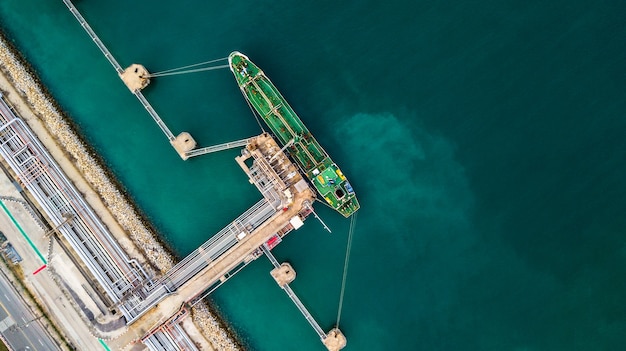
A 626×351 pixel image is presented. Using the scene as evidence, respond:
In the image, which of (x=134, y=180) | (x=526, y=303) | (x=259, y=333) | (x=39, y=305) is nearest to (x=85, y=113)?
(x=134, y=180)

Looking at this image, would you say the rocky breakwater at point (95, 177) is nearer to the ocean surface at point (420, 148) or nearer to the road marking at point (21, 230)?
the ocean surface at point (420, 148)

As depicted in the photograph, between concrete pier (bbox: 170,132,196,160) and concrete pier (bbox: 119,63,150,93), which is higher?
concrete pier (bbox: 119,63,150,93)

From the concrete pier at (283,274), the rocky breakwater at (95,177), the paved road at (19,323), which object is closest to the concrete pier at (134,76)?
the rocky breakwater at (95,177)

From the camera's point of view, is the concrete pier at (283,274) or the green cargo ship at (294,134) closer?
the green cargo ship at (294,134)

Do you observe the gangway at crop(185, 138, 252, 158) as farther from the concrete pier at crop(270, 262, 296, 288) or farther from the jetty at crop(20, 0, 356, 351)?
the concrete pier at crop(270, 262, 296, 288)

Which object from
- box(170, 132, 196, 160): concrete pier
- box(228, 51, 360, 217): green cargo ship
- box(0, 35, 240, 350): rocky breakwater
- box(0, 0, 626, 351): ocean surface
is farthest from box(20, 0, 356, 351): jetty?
box(170, 132, 196, 160): concrete pier

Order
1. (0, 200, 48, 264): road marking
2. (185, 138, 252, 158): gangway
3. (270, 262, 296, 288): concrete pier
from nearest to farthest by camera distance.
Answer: (0, 200, 48, 264): road marking → (270, 262, 296, 288): concrete pier → (185, 138, 252, 158): gangway

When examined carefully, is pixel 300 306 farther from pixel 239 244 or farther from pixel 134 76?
pixel 134 76
